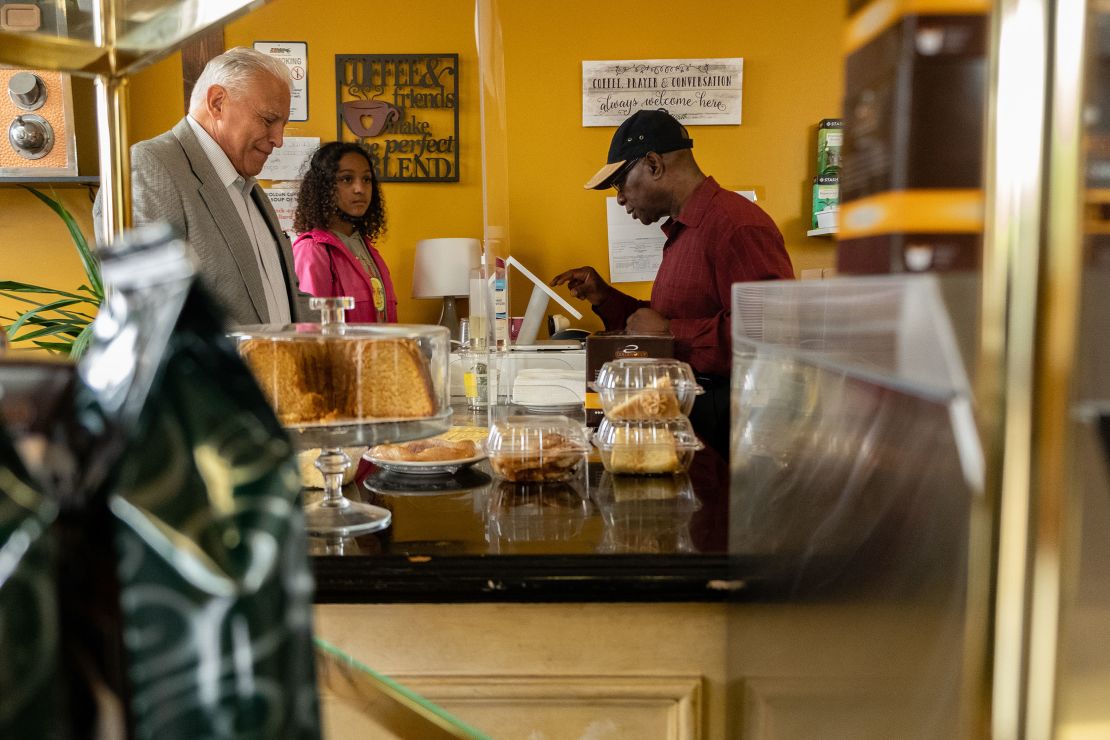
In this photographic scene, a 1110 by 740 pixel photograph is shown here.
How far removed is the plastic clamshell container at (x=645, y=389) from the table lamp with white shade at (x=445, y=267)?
8.25 ft

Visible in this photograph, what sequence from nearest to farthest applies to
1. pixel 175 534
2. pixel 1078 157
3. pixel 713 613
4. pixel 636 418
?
1. pixel 175 534
2. pixel 1078 157
3. pixel 713 613
4. pixel 636 418

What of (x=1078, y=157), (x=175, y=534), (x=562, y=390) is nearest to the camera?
(x=175, y=534)

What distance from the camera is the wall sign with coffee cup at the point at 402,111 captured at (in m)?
4.09

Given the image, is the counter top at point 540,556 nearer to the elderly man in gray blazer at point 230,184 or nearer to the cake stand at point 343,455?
the cake stand at point 343,455

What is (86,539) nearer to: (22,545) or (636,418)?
(22,545)

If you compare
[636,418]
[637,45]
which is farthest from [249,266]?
[637,45]

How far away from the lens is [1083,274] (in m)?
0.37

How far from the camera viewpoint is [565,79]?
13.5ft

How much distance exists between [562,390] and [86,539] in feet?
6.26

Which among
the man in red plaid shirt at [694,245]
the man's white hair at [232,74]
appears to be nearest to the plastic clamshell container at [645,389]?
the man in red plaid shirt at [694,245]

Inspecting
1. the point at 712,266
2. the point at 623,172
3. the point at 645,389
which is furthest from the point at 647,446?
the point at 623,172

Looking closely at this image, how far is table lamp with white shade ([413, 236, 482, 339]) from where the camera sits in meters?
3.95

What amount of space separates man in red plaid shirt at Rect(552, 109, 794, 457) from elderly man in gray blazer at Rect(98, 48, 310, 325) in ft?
3.50

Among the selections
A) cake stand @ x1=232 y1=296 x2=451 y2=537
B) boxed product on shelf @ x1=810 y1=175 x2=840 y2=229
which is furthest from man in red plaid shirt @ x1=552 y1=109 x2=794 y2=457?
boxed product on shelf @ x1=810 y1=175 x2=840 y2=229
